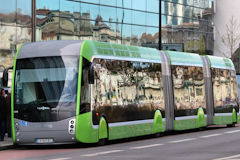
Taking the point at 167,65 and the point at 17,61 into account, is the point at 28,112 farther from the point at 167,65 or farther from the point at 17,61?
the point at 167,65

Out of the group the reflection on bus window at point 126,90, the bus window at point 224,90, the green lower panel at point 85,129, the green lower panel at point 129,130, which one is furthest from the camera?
the bus window at point 224,90

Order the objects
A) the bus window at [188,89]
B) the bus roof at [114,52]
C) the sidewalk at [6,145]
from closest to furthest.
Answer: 1. the bus roof at [114,52]
2. the sidewalk at [6,145]
3. the bus window at [188,89]

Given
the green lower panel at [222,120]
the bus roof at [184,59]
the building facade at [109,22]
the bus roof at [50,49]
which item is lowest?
the green lower panel at [222,120]

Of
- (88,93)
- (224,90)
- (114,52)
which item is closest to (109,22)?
(224,90)

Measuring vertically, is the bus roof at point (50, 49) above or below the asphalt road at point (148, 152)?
above

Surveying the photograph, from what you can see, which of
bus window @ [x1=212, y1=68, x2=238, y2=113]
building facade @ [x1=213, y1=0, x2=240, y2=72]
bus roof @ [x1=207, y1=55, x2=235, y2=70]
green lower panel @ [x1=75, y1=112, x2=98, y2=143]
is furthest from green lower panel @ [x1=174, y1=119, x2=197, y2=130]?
building facade @ [x1=213, y1=0, x2=240, y2=72]

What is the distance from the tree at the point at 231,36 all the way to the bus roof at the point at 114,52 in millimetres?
33537

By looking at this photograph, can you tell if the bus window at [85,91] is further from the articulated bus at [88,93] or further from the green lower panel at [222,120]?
the green lower panel at [222,120]

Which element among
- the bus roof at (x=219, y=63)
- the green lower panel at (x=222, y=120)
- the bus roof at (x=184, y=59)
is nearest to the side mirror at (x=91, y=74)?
the bus roof at (x=184, y=59)

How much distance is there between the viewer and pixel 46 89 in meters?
18.9

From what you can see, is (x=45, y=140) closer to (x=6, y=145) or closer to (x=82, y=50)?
(x=6, y=145)

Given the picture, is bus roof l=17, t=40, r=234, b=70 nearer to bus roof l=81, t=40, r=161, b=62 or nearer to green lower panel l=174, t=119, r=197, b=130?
bus roof l=81, t=40, r=161, b=62

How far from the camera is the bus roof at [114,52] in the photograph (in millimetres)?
19391

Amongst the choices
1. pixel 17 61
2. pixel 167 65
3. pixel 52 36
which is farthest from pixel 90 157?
pixel 52 36
